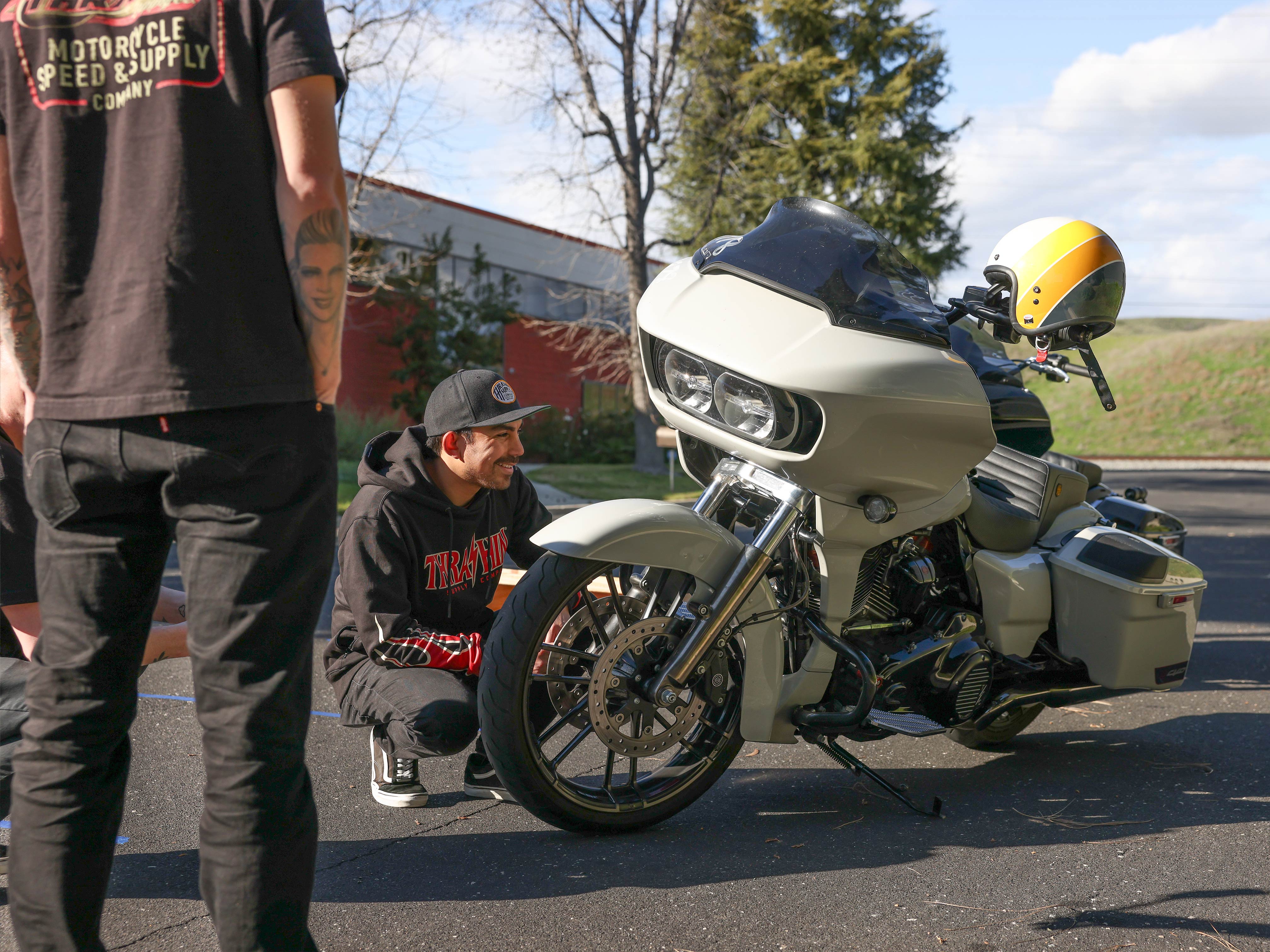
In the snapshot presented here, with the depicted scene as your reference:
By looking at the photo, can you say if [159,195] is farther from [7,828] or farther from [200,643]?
[7,828]

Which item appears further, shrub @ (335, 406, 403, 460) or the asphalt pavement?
shrub @ (335, 406, 403, 460)

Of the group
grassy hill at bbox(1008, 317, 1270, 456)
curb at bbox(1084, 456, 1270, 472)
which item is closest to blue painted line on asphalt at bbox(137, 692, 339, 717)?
curb at bbox(1084, 456, 1270, 472)

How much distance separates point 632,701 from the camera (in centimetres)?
289

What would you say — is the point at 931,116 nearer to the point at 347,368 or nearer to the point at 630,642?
the point at 347,368

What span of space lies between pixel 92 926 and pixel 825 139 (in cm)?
2664

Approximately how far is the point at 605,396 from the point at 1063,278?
28452mm

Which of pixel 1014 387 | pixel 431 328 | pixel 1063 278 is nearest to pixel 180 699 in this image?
pixel 1014 387

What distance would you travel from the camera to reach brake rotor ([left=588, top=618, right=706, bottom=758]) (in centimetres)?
284

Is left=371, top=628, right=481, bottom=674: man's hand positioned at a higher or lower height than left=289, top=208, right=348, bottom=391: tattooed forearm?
lower

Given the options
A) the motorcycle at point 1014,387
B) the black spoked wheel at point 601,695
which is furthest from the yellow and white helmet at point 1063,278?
the black spoked wheel at point 601,695

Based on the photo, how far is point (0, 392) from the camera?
212 cm

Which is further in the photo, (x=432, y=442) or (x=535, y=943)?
(x=432, y=442)

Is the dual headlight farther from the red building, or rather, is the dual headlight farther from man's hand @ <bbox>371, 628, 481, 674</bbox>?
the red building

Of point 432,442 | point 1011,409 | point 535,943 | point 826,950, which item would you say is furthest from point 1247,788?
point 432,442
